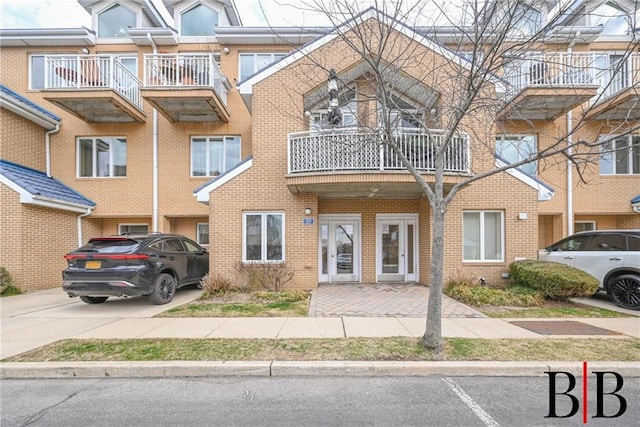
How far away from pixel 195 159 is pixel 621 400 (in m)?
12.9

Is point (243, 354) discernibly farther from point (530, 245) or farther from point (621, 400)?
point (530, 245)

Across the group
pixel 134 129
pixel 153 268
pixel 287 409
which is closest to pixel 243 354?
pixel 287 409

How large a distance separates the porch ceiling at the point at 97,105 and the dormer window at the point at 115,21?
389cm

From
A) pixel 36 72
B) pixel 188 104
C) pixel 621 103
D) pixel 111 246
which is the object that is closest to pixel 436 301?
pixel 111 246

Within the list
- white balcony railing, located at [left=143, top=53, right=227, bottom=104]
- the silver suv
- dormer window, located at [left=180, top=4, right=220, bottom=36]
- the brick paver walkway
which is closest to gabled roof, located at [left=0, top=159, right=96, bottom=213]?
white balcony railing, located at [left=143, top=53, right=227, bottom=104]

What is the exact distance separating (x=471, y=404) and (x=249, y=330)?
12.1 ft

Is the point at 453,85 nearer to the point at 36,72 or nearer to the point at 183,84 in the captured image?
the point at 183,84

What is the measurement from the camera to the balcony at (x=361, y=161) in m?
8.38

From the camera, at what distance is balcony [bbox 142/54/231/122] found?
10.6m

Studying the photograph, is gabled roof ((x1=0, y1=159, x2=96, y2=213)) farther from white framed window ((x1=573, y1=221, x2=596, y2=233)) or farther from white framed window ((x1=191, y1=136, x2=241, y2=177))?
white framed window ((x1=573, y1=221, x2=596, y2=233))

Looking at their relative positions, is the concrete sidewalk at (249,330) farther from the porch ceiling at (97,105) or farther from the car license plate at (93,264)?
the porch ceiling at (97,105)

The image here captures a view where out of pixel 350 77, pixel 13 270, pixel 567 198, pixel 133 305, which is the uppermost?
pixel 350 77

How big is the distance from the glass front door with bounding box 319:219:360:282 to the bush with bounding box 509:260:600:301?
15.9 ft

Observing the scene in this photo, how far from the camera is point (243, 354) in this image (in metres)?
4.62
